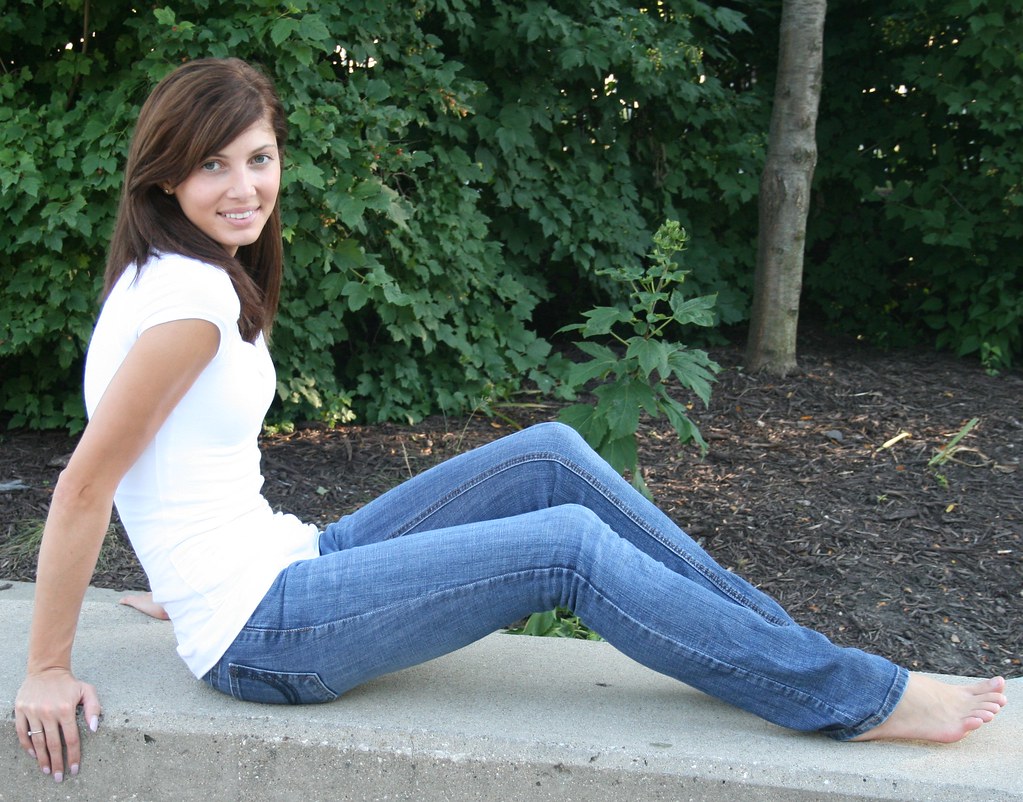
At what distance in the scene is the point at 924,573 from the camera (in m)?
3.34

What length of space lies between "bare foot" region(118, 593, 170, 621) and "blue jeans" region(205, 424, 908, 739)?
0.59 m

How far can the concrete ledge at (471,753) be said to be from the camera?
6.47 ft

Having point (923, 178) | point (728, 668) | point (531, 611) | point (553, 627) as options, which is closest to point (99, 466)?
point (531, 611)

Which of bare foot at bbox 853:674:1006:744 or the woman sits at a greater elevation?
the woman

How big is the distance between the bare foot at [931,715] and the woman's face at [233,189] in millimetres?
1538

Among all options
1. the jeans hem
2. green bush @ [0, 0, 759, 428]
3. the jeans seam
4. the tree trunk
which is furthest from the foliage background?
the jeans hem

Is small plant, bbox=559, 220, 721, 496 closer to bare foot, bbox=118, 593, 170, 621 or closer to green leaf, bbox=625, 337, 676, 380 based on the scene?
green leaf, bbox=625, 337, 676, 380

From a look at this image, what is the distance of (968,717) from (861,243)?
15.2ft

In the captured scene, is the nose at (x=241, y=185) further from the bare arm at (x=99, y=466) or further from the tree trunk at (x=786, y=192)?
the tree trunk at (x=786, y=192)

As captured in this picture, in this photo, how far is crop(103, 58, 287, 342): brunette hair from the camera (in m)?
2.02

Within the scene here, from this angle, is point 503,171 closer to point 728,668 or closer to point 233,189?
point 233,189

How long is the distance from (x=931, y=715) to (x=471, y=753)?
0.87m

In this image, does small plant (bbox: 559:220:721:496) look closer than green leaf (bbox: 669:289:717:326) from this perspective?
No

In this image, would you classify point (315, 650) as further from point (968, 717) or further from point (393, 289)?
point (393, 289)
